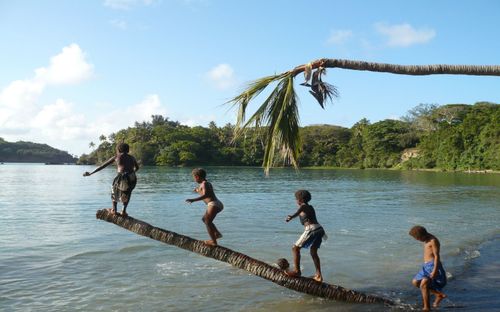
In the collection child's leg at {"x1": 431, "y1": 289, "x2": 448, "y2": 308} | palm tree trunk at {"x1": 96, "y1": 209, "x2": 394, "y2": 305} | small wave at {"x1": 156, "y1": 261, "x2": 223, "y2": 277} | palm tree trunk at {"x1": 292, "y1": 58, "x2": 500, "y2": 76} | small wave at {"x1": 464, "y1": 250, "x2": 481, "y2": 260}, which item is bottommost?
small wave at {"x1": 156, "y1": 261, "x2": 223, "y2": 277}

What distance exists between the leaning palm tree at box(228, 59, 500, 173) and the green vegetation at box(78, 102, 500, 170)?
226 feet

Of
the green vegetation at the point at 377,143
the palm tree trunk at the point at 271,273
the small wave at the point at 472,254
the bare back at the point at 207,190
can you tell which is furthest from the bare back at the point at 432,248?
the green vegetation at the point at 377,143

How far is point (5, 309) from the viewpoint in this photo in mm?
9789

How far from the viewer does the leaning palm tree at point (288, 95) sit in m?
6.58

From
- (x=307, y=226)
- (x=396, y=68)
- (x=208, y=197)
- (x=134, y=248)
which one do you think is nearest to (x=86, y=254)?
(x=134, y=248)

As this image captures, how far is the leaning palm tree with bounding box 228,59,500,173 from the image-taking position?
259 inches

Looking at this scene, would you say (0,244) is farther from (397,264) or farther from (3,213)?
(397,264)

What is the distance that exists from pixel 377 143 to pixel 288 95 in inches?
4873

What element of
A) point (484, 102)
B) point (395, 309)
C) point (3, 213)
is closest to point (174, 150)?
point (484, 102)

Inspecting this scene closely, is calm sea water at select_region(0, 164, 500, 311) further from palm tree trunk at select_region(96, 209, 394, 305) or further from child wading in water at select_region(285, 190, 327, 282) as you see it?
child wading in water at select_region(285, 190, 327, 282)

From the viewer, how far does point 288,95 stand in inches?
258

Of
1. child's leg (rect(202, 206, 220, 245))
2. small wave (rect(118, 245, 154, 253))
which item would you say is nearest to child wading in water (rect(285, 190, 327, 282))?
child's leg (rect(202, 206, 220, 245))

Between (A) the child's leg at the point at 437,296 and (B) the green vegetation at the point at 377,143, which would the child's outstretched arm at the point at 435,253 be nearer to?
(A) the child's leg at the point at 437,296

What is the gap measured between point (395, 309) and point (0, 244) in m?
14.4
